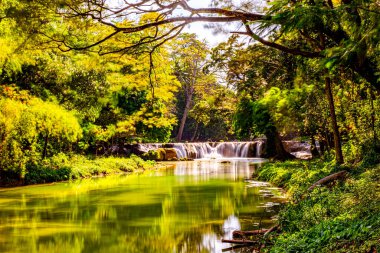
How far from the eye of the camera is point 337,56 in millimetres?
5230

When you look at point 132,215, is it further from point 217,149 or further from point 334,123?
point 217,149

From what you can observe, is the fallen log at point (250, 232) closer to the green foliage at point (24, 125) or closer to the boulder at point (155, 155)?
the green foliage at point (24, 125)

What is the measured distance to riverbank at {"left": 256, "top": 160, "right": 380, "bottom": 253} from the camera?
4.82 meters

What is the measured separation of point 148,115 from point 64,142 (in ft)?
21.7

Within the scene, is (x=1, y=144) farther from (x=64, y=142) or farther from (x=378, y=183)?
(x=378, y=183)

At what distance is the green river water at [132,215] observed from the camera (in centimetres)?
784

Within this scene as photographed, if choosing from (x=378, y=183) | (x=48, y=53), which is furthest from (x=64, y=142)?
(x=378, y=183)

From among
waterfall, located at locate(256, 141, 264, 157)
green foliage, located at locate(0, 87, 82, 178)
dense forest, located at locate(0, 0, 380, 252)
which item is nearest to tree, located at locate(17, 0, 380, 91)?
dense forest, located at locate(0, 0, 380, 252)

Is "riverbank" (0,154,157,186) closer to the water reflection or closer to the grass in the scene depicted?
the grass

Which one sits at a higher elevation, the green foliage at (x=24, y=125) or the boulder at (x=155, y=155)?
the green foliage at (x=24, y=125)

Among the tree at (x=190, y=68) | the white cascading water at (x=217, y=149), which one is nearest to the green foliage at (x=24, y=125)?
the white cascading water at (x=217, y=149)

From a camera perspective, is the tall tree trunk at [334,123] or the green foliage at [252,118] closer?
the tall tree trunk at [334,123]

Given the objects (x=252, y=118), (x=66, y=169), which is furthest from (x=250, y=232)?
(x=252, y=118)

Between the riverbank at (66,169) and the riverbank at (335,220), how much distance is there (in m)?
12.4
